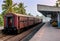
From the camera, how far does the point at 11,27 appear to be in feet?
82.4

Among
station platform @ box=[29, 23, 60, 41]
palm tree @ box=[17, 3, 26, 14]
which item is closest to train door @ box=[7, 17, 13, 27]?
station platform @ box=[29, 23, 60, 41]

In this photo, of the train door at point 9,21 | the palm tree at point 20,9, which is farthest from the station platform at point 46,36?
the palm tree at point 20,9

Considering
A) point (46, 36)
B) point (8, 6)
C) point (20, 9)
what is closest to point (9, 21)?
point (46, 36)

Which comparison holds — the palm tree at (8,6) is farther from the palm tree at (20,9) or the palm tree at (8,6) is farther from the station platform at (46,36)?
the station platform at (46,36)

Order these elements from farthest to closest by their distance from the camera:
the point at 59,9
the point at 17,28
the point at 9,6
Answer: the point at 9,6, the point at 59,9, the point at 17,28

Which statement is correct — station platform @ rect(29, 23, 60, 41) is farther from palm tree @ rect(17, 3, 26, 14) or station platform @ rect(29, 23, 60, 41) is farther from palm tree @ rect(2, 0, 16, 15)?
palm tree @ rect(17, 3, 26, 14)

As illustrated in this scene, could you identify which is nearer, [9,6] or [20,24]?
[20,24]

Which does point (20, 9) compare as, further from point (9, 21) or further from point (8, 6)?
point (9, 21)

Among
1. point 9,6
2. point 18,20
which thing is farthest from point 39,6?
point 9,6

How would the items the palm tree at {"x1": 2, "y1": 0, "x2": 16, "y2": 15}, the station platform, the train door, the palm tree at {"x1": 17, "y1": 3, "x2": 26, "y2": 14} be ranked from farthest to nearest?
the palm tree at {"x1": 17, "y1": 3, "x2": 26, "y2": 14} < the palm tree at {"x1": 2, "y1": 0, "x2": 16, "y2": 15} < the train door < the station platform

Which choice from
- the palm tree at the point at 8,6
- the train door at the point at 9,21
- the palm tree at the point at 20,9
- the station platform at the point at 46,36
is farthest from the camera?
the palm tree at the point at 20,9

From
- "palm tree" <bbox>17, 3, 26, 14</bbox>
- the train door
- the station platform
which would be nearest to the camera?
the station platform

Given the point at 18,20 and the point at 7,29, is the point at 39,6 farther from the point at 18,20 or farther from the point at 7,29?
the point at 7,29

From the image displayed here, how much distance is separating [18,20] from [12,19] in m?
0.82
